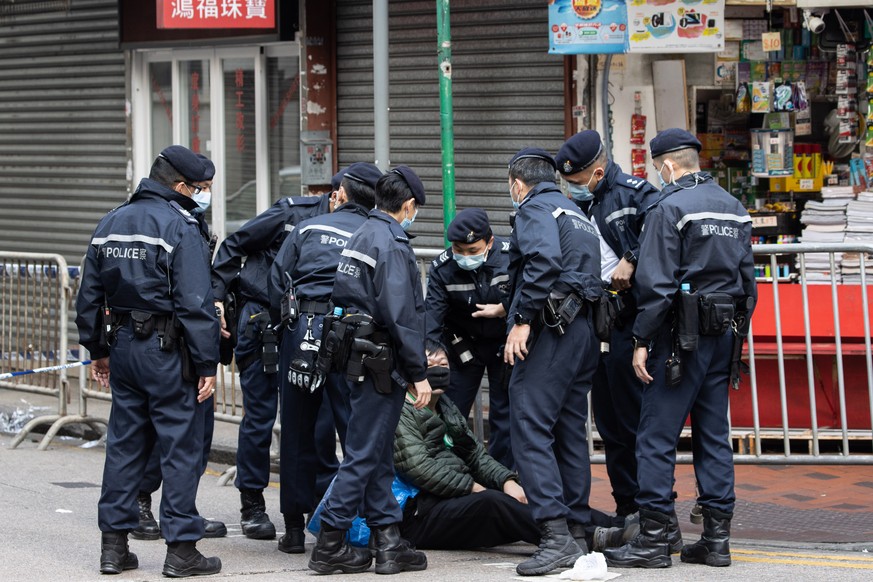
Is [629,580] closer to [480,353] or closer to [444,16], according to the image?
[480,353]

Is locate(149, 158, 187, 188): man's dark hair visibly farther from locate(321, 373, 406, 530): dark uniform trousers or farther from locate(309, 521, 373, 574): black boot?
locate(309, 521, 373, 574): black boot

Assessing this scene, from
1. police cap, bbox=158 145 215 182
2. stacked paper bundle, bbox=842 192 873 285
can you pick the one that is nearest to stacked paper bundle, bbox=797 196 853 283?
stacked paper bundle, bbox=842 192 873 285

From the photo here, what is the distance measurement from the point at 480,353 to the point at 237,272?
1.45 m

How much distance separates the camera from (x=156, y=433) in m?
6.39

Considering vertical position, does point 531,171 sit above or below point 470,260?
above

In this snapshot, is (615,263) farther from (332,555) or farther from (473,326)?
(332,555)

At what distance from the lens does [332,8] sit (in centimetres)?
1131

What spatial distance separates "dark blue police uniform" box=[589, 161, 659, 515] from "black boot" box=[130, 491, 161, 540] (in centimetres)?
246

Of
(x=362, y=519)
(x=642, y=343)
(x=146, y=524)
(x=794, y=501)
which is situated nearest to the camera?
(x=642, y=343)

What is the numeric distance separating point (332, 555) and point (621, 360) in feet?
6.05

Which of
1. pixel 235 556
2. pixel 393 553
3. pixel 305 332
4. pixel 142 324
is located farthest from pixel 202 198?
pixel 393 553

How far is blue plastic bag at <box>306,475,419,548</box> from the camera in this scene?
6.52m

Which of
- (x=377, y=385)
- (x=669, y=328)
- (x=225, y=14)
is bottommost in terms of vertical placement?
(x=377, y=385)

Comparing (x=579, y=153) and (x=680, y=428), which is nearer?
(x=680, y=428)
